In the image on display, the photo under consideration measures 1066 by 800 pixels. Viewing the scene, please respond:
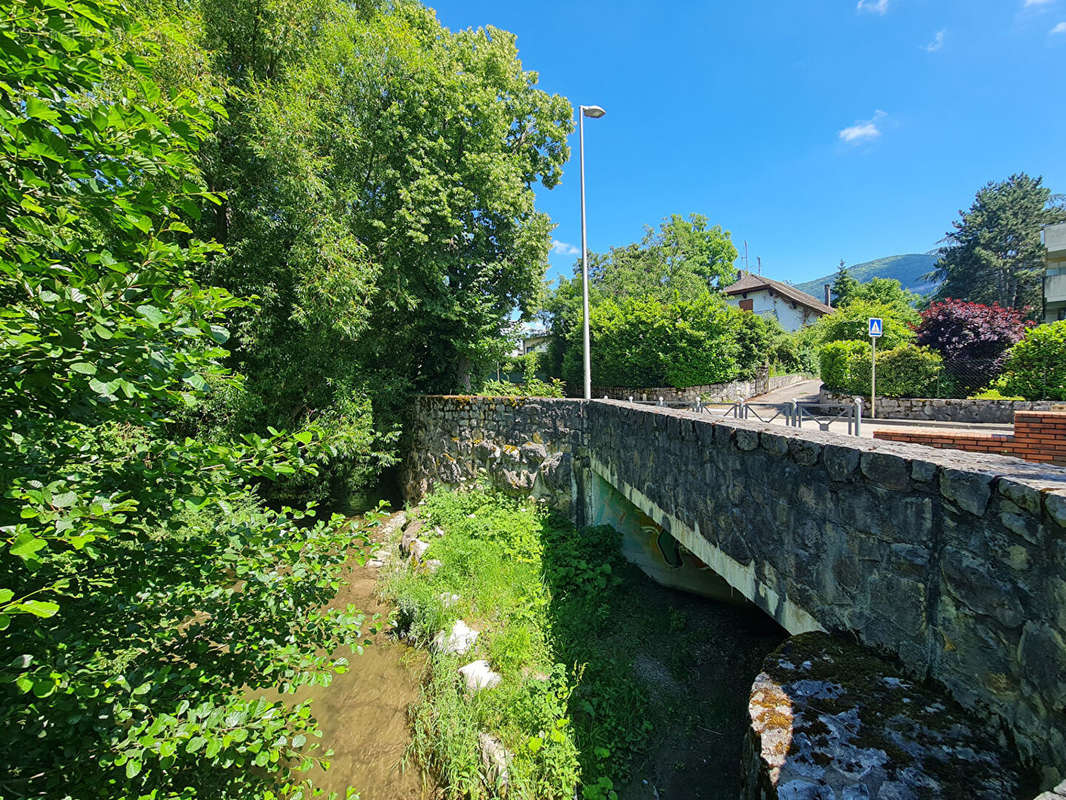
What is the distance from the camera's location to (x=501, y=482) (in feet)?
32.7

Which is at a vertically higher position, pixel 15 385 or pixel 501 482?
pixel 15 385

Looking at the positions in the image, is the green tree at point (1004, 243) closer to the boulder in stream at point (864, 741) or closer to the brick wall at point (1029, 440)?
the brick wall at point (1029, 440)

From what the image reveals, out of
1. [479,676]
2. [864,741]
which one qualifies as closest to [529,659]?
[479,676]

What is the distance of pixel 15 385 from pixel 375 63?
39.1 ft

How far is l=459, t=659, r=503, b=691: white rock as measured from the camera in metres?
5.11

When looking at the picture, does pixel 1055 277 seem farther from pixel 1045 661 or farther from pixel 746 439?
pixel 1045 661

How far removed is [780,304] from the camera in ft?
130

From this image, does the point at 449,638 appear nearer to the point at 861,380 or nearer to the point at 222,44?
the point at 222,44

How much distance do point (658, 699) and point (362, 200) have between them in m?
12.1

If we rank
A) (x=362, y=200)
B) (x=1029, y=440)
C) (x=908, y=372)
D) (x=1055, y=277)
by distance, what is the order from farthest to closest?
(x=1055, y=277)
(x=908, y=372)
(x=362, y=200)
(x=1029, y=440)

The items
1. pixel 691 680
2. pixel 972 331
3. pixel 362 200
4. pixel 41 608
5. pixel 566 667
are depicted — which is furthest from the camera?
pixel 972 331

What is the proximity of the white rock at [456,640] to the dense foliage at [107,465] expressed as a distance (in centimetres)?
311

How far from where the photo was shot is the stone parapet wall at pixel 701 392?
69.0ft

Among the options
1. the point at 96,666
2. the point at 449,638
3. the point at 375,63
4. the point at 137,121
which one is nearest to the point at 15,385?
the point at 137,121
